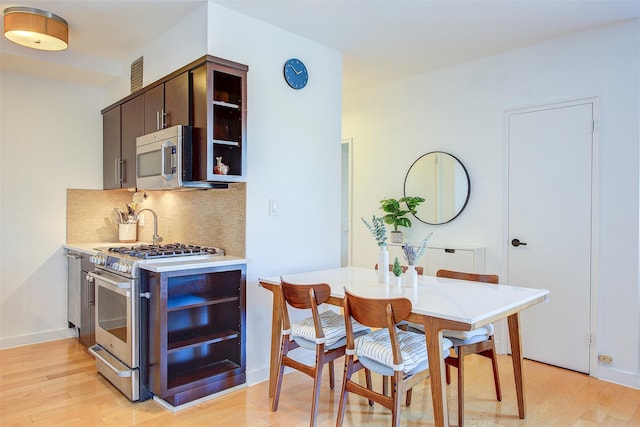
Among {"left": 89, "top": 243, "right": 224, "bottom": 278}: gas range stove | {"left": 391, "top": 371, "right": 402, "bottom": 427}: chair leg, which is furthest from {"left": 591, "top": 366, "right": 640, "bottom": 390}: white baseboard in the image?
{"left": 89, "top": 243, "right": 224, "bottom": 278}: gas range stove

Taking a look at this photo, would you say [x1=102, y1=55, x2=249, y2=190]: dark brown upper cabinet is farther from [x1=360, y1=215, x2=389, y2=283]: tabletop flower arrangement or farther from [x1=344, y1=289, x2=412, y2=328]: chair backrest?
[x1=344, y1=289, x2=412, y2=328]: chair backrest

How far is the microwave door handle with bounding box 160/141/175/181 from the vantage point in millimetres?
2815

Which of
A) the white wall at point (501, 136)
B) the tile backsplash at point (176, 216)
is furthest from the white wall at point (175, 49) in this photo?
the white wall at point (501, 136)

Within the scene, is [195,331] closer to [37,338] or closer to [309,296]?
[309,296]

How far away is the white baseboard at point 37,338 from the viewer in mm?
3770

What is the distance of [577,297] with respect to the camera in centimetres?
326

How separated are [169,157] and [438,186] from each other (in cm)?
243

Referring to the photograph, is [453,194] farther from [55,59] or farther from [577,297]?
[55,59]

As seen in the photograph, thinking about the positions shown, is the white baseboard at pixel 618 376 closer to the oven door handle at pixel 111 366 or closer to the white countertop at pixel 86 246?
the oven door handle at pixel 111 366

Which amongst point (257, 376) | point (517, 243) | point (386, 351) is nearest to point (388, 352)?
point (386, 351)

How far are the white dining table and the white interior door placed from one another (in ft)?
3.53

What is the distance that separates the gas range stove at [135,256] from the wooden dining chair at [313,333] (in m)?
0.78

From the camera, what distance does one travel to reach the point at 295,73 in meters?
3.25

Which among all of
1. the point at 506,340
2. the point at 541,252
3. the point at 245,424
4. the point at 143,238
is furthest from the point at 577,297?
the point at 143,238
